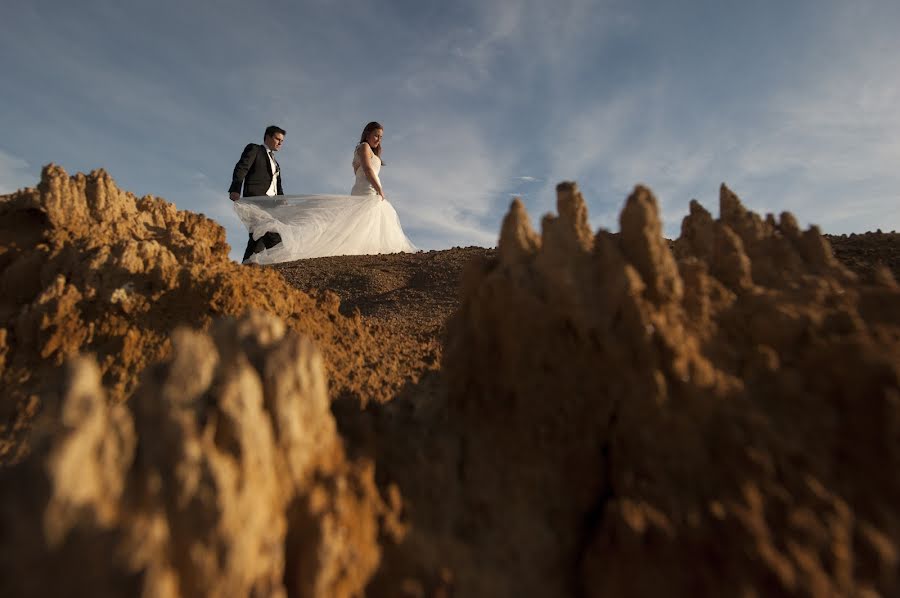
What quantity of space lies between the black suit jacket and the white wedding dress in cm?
24

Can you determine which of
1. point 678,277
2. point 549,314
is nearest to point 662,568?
point 549,314

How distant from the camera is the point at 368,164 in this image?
980 cm

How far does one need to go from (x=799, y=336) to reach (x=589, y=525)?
147 cm

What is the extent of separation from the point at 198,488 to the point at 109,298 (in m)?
2.91

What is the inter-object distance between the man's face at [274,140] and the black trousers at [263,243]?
5.71 feet

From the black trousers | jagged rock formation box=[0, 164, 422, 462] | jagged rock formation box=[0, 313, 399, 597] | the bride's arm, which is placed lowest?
jagged rock formation box=[0, 313, 399, 597]

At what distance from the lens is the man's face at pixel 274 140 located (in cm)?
896

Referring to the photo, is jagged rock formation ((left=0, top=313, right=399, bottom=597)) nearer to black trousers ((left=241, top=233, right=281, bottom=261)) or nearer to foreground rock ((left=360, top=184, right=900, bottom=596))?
foreground rock ((left=360, top=184, right=900, bottom=596))

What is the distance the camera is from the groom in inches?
347

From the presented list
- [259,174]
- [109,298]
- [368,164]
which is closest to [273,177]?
[259,174]

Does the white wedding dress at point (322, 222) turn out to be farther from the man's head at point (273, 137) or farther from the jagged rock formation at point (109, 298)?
the jagged rock formation at point (109, 298)

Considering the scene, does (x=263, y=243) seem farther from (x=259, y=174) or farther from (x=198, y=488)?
(x=198, y=488)

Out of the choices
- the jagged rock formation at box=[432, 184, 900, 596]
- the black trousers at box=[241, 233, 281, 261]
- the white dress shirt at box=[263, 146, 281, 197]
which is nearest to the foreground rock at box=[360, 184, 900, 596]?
the jagged rock formation at box=[432, 184, 900, 596]

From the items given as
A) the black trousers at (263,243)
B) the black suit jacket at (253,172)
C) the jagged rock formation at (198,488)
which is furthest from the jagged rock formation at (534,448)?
the black suit jacket at (253,172)
